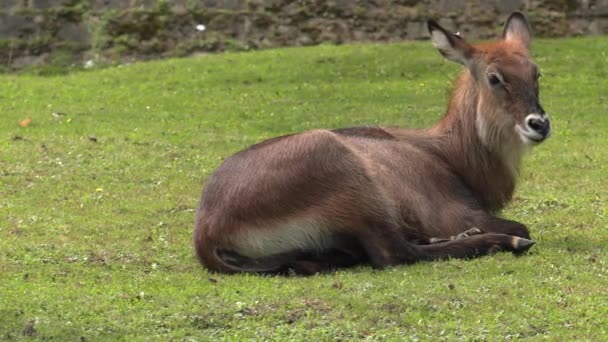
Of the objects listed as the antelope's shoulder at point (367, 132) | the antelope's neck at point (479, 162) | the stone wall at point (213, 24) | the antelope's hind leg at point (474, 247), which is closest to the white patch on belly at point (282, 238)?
Answer: the antelope's hind leg at point (474, 247)

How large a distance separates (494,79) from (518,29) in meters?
0.82

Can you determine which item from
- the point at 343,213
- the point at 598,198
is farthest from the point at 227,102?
the point at 343,213

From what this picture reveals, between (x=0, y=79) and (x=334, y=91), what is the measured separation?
5.56m

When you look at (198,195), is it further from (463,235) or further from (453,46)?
(463,235)

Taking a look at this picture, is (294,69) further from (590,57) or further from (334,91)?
(590,57)

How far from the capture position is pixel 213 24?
819 inches

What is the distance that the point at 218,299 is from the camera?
21.5ft

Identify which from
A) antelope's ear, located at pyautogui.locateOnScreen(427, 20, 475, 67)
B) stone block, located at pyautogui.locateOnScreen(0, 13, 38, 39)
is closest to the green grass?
antelope's ear, located at pyautogui.locateOnScreen(427, 20, 475, 67)

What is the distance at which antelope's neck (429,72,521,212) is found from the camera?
27.3 ft

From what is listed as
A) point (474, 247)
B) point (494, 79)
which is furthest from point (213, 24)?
point (474, 247)

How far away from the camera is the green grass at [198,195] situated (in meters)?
6.14

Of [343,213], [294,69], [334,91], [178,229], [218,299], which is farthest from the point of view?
[294,69]

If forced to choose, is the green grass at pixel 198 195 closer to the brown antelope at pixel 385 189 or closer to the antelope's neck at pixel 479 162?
the brown antelope at pixel 385 189

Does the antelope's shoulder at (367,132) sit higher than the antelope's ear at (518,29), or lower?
lower
